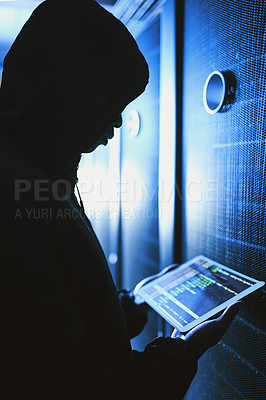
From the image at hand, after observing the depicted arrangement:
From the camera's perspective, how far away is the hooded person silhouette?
1.75 ft

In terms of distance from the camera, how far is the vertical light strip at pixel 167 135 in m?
1.35

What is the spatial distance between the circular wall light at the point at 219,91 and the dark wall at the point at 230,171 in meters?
0.02

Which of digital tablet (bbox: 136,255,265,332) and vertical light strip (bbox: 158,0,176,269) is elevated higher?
vertical light strip (bbox: 158,0,176,269)

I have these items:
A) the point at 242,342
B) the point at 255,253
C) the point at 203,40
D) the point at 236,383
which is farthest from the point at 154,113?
the point at 236,383

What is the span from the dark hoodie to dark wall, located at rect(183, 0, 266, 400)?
0.32 metres

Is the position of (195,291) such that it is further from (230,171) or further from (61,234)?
(61,234)

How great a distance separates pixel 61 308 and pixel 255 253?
2.02ft

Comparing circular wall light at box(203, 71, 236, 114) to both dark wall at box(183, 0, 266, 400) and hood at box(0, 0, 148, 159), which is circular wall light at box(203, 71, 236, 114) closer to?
dark wall at box(183, 0, 266, 400)

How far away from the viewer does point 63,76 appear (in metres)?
0.69

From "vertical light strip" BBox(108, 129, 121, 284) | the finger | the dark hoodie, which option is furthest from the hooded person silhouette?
"vertical light strip" BBox(108, 129, 121, 284)

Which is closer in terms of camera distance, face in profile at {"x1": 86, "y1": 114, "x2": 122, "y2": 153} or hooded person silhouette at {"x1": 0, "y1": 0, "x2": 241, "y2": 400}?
hooded person silhouette at {"x1": 0, "y1": 0, "x2": 241, "y2": 400}

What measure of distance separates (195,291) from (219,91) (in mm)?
632

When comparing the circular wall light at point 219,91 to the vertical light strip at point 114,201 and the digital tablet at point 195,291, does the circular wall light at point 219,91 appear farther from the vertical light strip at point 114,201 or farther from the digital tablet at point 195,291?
the vertical light strip at point 114,201

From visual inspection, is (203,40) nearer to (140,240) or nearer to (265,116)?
(265,116)
